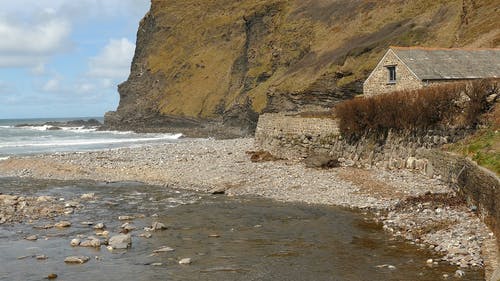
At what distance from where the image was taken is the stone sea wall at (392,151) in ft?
64.5

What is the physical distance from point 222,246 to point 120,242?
3764mm

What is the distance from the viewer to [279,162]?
39.0 metres

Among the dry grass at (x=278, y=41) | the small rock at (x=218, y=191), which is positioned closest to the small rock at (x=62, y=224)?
the small rock at (x=218, y=191)

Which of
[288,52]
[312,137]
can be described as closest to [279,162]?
[312,137]

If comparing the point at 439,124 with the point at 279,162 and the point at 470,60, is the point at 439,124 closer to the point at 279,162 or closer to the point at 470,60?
the point at 470,60

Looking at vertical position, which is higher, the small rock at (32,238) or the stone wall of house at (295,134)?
the stone wall of house at (295,134)

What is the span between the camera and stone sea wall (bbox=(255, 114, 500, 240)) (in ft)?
64.5

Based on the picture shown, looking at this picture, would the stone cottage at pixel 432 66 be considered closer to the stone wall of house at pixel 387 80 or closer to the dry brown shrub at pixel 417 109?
the stone wall of house at pixel 387 80

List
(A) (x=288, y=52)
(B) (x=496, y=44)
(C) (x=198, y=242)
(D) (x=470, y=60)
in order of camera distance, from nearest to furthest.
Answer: (C) (x=198, y=242), (D) (x=470, y=60), (B) (x=496, y=44), (A) (x=288, y=52)

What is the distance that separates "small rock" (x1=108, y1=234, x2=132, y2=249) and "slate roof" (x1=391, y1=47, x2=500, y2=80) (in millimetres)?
23848

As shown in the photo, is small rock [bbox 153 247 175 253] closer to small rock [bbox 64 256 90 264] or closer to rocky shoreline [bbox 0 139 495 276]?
small rock [bbox 64 256 90 264]

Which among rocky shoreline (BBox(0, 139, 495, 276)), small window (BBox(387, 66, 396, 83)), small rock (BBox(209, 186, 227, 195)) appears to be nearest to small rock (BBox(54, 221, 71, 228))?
small rock (BBox(209, 186, 227, 195))

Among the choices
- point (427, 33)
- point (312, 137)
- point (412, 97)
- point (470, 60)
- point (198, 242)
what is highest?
point (427, 33)

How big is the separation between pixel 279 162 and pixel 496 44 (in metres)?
21.5
